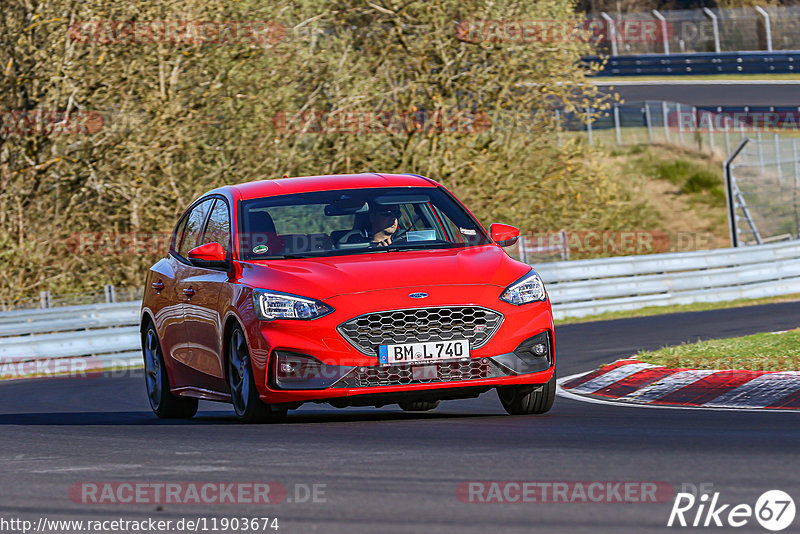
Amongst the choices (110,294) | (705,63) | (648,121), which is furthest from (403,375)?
(705,63)

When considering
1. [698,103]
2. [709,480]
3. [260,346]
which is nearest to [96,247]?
[260,346]

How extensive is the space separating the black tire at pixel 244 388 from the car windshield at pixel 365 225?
643mm

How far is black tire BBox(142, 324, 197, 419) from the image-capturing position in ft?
36.2

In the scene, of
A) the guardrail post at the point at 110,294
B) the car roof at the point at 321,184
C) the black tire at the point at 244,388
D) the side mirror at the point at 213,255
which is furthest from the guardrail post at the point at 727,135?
the black tire at the point at 244,388

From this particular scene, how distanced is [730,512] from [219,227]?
5.72 metres

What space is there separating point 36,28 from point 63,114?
1.48 meters

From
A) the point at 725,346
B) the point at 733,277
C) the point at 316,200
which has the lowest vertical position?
the point at 733,277

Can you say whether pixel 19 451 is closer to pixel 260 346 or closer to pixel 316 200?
pixel 260 346

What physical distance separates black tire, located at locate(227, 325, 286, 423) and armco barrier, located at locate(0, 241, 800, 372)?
10408 mm

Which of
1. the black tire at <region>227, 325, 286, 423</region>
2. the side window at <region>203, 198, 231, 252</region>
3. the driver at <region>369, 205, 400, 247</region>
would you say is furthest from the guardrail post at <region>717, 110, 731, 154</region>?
the black tire at <region>227, 325, 286, 423</region>

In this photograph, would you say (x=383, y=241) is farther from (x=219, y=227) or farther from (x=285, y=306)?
(x=219, y=227)

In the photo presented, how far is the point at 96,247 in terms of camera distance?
83.1 ft

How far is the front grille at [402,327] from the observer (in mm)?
8531

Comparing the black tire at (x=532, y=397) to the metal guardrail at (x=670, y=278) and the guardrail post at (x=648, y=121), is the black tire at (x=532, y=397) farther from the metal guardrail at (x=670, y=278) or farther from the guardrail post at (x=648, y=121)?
the guardrail post at (x=648, y=121)
